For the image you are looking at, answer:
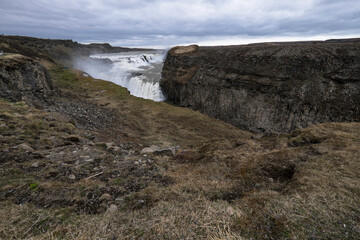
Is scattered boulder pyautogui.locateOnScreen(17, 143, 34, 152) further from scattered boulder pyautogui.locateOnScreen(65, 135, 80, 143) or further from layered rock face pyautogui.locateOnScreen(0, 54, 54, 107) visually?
layered rock face pyautogui.locateOnScreen(0, 54, 54, 107)

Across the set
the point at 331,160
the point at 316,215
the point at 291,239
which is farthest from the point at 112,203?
the point at 331,160

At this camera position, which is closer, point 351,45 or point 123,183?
point 123,183

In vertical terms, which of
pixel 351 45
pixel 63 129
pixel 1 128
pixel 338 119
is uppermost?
pixel 351 45

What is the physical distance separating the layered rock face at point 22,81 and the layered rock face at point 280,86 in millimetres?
18840

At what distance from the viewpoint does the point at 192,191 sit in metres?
4.71

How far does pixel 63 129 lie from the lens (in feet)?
31.1

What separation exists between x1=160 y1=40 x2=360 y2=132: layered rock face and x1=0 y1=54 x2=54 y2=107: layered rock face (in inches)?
742

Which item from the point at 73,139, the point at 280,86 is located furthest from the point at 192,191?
the point at 280,86

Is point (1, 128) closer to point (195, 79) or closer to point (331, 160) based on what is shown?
point (331, 160)

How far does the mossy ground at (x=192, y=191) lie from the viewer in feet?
10.5

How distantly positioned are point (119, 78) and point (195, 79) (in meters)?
24.9

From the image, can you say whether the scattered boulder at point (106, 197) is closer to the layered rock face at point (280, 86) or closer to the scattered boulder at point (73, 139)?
the scattered boulder at point (73, 139)

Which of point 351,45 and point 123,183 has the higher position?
point 351,45

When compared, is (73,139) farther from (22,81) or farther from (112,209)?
(22,81)
